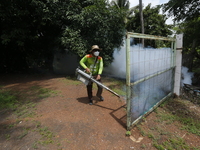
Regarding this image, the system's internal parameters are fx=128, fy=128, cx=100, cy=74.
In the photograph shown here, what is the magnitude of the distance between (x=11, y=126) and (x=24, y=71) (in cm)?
798

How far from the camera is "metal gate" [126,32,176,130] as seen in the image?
2.61m

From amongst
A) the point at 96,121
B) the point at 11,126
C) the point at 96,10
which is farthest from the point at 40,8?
the point at 96,121

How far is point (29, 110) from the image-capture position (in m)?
3.60

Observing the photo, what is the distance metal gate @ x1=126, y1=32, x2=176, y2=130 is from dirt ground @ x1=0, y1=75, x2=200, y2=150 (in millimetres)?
327

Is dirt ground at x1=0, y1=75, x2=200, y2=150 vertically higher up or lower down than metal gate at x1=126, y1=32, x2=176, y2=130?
lower down

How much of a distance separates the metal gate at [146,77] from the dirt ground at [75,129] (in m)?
0.33

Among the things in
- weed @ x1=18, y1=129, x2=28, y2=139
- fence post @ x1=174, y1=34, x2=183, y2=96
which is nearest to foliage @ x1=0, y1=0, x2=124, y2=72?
fence post @ x1=174, y1=34, x2=183, y2=96

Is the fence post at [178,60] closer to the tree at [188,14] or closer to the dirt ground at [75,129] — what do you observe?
the dirt ground at [75,129]

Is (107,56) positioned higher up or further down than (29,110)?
higher up

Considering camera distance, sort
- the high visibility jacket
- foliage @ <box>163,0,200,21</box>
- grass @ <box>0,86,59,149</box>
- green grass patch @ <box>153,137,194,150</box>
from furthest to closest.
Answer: foliage @ <box>163,0,200,21</box> < the high visibility jacket < grass @ <box>0,86,59,149</box> < green grass patch @ <box>153,137,194,150</box>

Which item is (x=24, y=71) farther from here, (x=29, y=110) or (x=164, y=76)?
(x=164, y=76)

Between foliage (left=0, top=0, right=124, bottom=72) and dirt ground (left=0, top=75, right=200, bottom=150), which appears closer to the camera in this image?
dirt ground (left=0, top=75, right=200, bottom=150)

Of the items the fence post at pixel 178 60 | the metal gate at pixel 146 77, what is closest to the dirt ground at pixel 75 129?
the metal gate at pixel 146 77

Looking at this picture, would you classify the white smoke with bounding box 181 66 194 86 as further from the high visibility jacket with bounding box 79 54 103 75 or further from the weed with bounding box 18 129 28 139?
the weed with bounding box 18 129 28 139
